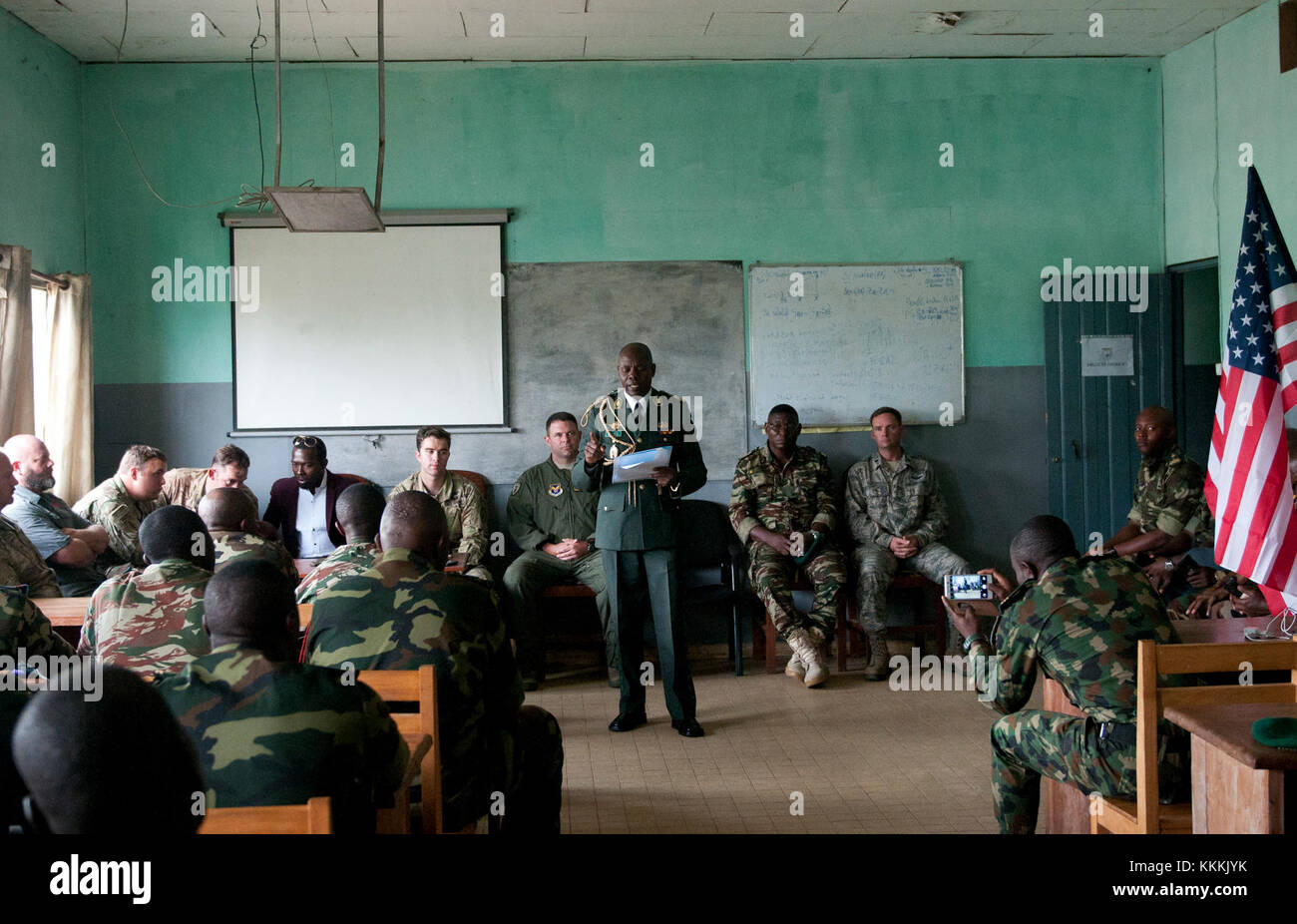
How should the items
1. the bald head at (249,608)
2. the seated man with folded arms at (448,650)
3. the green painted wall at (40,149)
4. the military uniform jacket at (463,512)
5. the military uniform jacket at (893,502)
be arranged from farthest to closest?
the military uniform jacket at (893,502) < the military uniform jacket at (463,512) < the green painted wall at (40,149) < the seated man with folded arms at (448,650) < the bald head at (249,608)

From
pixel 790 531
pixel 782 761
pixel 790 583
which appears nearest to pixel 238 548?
pixel 782 761

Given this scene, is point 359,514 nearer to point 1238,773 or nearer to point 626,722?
point 626,722

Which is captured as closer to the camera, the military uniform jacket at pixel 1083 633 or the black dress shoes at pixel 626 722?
the military uniform jacket at pixel 1083 633

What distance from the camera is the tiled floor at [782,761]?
361 cm

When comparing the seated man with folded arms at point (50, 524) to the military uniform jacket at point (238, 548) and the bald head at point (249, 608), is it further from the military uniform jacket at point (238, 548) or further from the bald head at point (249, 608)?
the bald head at point (249, 608)

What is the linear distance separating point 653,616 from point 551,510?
160 centimetres

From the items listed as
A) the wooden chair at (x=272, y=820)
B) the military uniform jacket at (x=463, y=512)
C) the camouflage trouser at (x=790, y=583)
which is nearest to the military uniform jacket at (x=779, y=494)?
the camouflage trouser at (x=790, y=583)

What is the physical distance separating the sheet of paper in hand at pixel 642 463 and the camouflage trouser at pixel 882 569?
5.90 ft

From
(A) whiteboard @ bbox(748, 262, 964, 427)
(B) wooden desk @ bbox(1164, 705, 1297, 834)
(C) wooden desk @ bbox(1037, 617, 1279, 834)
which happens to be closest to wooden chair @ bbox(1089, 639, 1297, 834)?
(B) wooden desk @ bbox(1164, 705, 1297, 834)

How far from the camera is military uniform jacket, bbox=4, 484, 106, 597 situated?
472cm

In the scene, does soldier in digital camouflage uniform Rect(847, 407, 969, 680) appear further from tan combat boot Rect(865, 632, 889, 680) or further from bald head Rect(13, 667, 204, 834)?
bald head Rect(13, 667, 204, 834)

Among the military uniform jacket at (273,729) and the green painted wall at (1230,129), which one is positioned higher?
the green painted wall at (1230,129)
